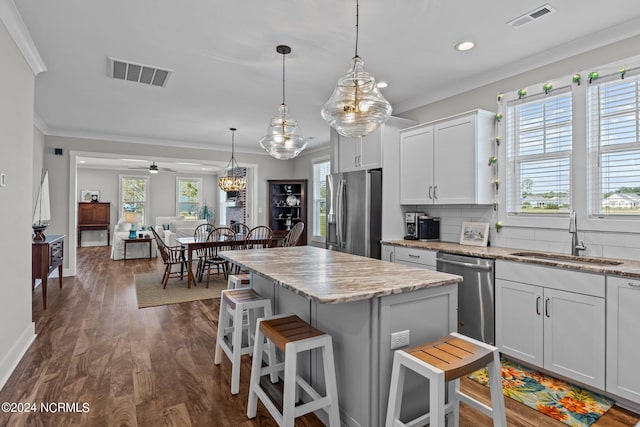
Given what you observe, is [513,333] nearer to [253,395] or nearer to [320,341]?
[320,341]

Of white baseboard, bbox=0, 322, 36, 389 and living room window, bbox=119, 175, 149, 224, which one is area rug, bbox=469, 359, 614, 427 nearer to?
white baseboard, bbox=0, 322, 36, 389

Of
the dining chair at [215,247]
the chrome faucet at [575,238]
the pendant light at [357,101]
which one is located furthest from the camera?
the dining chair at [215,247]

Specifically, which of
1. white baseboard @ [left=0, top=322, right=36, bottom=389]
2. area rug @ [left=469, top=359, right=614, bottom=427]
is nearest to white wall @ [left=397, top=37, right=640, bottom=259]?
area rug @ [left=469, top=359, right=614, bottom=427]

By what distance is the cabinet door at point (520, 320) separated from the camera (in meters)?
2.55

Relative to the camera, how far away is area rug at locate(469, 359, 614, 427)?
6.83 ft

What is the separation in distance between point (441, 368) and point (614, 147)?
2.44 meters

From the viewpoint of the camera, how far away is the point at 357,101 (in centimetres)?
217

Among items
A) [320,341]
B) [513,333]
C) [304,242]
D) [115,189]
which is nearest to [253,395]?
[320,341]

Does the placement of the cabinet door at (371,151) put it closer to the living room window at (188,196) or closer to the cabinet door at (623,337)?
the cabinet door at (623,337)

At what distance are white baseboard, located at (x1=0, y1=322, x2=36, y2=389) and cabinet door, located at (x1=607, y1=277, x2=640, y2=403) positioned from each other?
398 cm

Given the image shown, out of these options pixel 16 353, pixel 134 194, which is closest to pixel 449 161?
pixel 16 353

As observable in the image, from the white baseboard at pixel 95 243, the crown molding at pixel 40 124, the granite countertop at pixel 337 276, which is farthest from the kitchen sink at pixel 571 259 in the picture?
the white baseboard at pixel 95 243

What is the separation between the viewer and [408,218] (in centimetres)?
412

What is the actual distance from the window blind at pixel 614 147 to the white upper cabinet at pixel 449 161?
837mm
